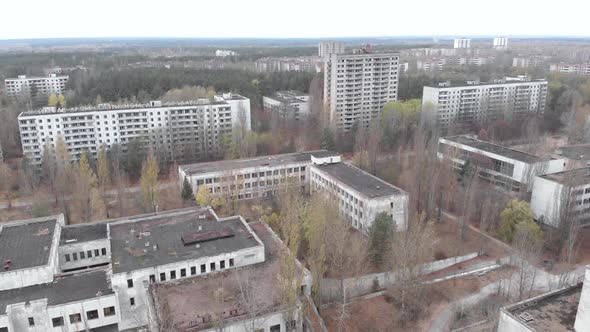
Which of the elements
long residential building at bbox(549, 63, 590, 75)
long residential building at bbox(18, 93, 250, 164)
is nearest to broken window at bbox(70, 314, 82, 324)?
long residential building at bbox(18, 93, 250, 164)

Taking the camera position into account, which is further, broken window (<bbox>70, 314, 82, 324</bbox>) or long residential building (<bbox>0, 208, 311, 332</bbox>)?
broken window (<bbox>70, 314, 82, 324</bbox>)

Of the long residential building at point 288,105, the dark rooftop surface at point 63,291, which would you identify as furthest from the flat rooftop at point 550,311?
the long residential building at point 288,105

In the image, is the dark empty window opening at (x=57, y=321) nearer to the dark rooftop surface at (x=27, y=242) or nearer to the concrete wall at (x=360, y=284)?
the dark rooftop surface at (x=27, y=242)

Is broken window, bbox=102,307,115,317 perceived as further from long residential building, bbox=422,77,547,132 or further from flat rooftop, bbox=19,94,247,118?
long residential building, bbox=422,77,547,132

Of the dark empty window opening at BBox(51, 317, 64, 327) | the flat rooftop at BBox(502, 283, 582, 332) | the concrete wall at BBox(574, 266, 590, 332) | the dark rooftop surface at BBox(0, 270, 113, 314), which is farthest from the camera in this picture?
the dark rooftop surface at BBox(0, 270, 113, 314)

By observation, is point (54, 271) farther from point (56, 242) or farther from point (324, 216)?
point (324, 216)

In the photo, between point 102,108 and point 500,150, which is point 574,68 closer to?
point 500,150

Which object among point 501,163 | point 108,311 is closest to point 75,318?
point 108,311

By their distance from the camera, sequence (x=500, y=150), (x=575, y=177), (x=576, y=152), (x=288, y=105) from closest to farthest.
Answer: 1. (x=575, y=177)
2. (x=576, y=152)
3. (x=500, y=150)
4. (x=288, y=105)
